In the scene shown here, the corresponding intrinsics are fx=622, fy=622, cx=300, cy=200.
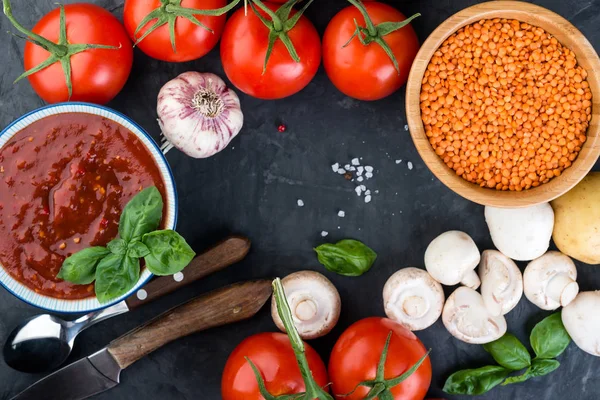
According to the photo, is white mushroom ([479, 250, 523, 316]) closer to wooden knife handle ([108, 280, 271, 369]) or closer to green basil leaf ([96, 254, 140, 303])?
wooden knife handle ([108, 280, 271, 369])

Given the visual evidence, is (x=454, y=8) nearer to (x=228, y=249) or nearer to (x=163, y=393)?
(x=228, y=249)

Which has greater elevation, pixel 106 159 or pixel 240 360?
pixel 106 159

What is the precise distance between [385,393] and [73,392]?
0.75 m

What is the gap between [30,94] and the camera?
161 cm

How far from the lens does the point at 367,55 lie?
1401 millimetres

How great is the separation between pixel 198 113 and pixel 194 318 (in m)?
0.50

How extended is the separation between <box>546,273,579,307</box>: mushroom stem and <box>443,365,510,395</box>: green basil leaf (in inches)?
8.7

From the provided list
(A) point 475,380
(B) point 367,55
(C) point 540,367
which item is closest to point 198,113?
(B) point 367,55

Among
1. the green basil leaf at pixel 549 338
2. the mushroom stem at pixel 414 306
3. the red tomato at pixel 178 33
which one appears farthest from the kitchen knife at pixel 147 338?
the green basil leaf at pixel 549 338

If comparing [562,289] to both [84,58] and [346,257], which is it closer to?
[346,257]

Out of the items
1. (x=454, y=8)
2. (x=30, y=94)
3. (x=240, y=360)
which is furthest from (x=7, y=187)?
(x=454, y=8)

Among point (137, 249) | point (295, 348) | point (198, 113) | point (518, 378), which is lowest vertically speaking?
point (518, 378)

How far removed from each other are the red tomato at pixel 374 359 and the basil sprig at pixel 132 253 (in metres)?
0.44

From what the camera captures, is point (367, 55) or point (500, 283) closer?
point (367, 55)
